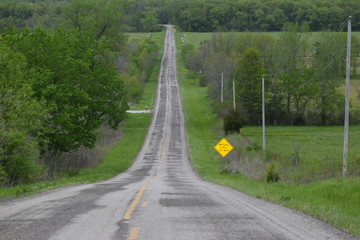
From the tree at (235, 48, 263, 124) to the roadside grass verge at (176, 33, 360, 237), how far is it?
5.42 metres

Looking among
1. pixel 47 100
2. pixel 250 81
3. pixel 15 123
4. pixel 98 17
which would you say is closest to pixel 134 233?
pixel 15 123

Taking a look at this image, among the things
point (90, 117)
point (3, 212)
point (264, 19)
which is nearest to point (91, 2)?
point (90, 117)

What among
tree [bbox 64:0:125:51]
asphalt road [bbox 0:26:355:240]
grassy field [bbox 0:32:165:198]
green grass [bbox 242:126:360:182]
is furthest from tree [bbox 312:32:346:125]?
asphalt road [bbox 0:26:355:240]

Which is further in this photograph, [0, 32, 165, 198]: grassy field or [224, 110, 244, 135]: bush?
[224, 110, 244, 135]: bush

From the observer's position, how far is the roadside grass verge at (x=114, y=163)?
22188 millimetres

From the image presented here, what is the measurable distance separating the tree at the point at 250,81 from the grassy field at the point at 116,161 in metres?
15.9

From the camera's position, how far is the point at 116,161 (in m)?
46.3

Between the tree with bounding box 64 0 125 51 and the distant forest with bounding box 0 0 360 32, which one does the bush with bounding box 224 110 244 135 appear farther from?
the distant forest with bounding box 0 0 360 32

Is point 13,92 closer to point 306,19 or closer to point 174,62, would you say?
point 306,19

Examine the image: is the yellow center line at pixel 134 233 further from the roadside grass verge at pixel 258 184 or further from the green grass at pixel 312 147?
the green grass at pixel 312 147

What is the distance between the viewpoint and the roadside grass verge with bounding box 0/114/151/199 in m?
22.2

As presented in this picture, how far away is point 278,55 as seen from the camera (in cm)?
8100

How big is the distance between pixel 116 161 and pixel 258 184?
24510 mm

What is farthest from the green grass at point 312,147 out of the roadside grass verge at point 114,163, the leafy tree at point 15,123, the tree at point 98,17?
the tree at point 98,17
